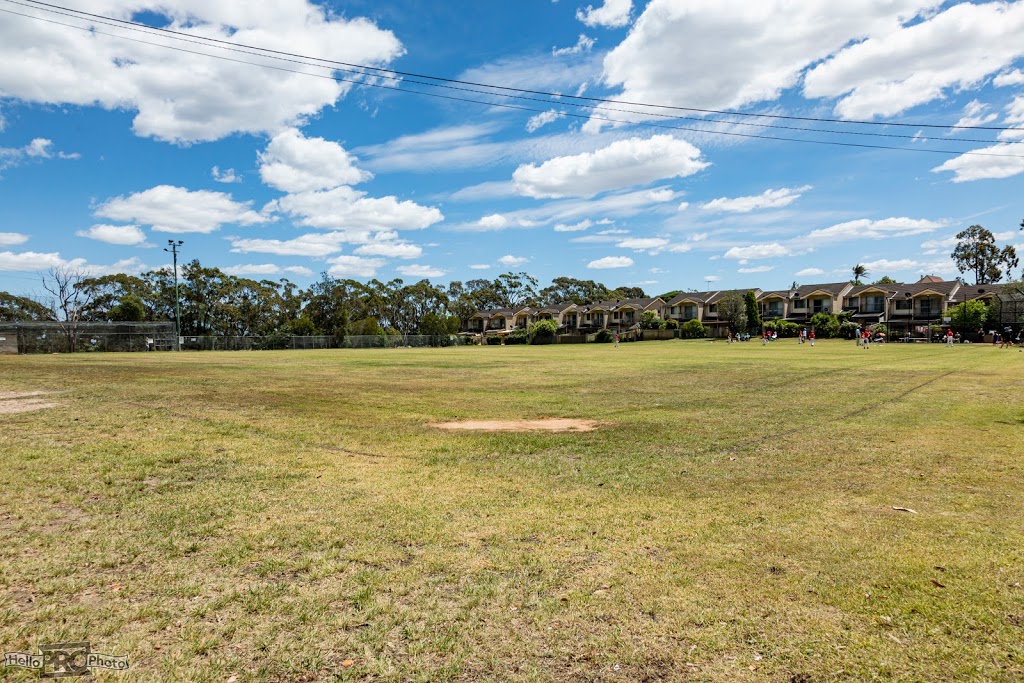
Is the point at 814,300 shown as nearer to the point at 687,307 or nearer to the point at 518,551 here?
the point at 687,307

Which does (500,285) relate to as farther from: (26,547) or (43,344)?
(26,547)

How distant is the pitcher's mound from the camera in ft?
36.5

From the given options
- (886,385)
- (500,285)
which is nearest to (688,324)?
(500,285)

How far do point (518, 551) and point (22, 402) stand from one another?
14.8 metres

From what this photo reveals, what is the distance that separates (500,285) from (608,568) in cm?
12904

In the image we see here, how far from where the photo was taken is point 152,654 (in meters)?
3.35

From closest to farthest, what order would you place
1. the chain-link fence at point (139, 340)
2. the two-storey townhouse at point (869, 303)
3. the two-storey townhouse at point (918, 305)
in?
1. the chain-link fence at point (139, 340)
2. the two-storey townhouse at point (918, 305)
3. the two-storey townhouse at point (869, 303)

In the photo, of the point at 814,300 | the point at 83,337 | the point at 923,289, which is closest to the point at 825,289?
the point at 814,300

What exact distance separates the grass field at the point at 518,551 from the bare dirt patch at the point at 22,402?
2471 millimetres

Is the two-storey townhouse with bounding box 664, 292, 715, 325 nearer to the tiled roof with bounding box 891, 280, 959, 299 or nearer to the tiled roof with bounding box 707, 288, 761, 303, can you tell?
the tiled roof with bounding box 707, 288, 761, 303

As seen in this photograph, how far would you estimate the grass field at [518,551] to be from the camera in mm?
3398

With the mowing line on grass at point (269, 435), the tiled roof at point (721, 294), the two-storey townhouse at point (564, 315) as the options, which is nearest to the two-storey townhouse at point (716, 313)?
the tiled roof at point (721, 294)

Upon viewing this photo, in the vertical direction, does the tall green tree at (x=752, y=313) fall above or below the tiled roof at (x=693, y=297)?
below

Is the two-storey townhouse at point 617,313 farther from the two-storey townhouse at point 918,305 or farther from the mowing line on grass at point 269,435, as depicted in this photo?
the mowing line on grass at point 269,435
